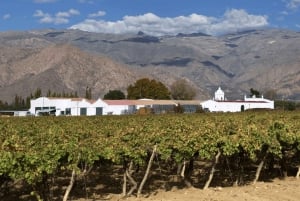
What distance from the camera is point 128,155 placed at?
1180 cm

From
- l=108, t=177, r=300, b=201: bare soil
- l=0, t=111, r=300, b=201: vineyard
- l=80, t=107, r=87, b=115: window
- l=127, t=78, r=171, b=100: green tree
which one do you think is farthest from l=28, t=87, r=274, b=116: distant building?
l=108, t=177, r=300, b=201: bare soil

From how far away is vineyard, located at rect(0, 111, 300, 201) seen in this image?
10.1 m

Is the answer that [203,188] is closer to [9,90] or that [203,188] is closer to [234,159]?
[234,159]

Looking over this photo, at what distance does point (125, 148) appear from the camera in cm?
1168

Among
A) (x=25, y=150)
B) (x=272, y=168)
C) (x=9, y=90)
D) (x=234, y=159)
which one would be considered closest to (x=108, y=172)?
(x=234, y=159)

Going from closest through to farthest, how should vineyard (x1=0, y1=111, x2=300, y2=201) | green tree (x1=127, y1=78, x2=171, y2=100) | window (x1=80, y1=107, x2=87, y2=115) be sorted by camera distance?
vineyard (x1=0, y1=111, x2=300, y2=201) → window (x1=80, y1=107, x2=87, y2=115) → green tree (x1=127, y1=78, x2=171, y2=100)

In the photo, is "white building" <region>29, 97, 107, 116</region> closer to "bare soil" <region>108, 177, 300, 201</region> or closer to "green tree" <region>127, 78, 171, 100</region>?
"green tree" <region>127, 78, 171, 100</region>

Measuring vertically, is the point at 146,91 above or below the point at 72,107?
above

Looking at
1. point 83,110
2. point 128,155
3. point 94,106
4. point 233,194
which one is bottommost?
point 233,194

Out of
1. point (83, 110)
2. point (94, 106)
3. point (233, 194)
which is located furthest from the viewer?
point (83, 110)

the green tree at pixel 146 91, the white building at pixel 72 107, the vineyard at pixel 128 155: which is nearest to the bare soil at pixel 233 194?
the vineyard at pixel 128 155

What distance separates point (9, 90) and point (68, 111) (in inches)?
3400

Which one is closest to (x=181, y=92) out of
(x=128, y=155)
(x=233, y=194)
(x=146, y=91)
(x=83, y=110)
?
(x=146, y=91)

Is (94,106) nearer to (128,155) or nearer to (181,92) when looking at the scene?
(181,92)
